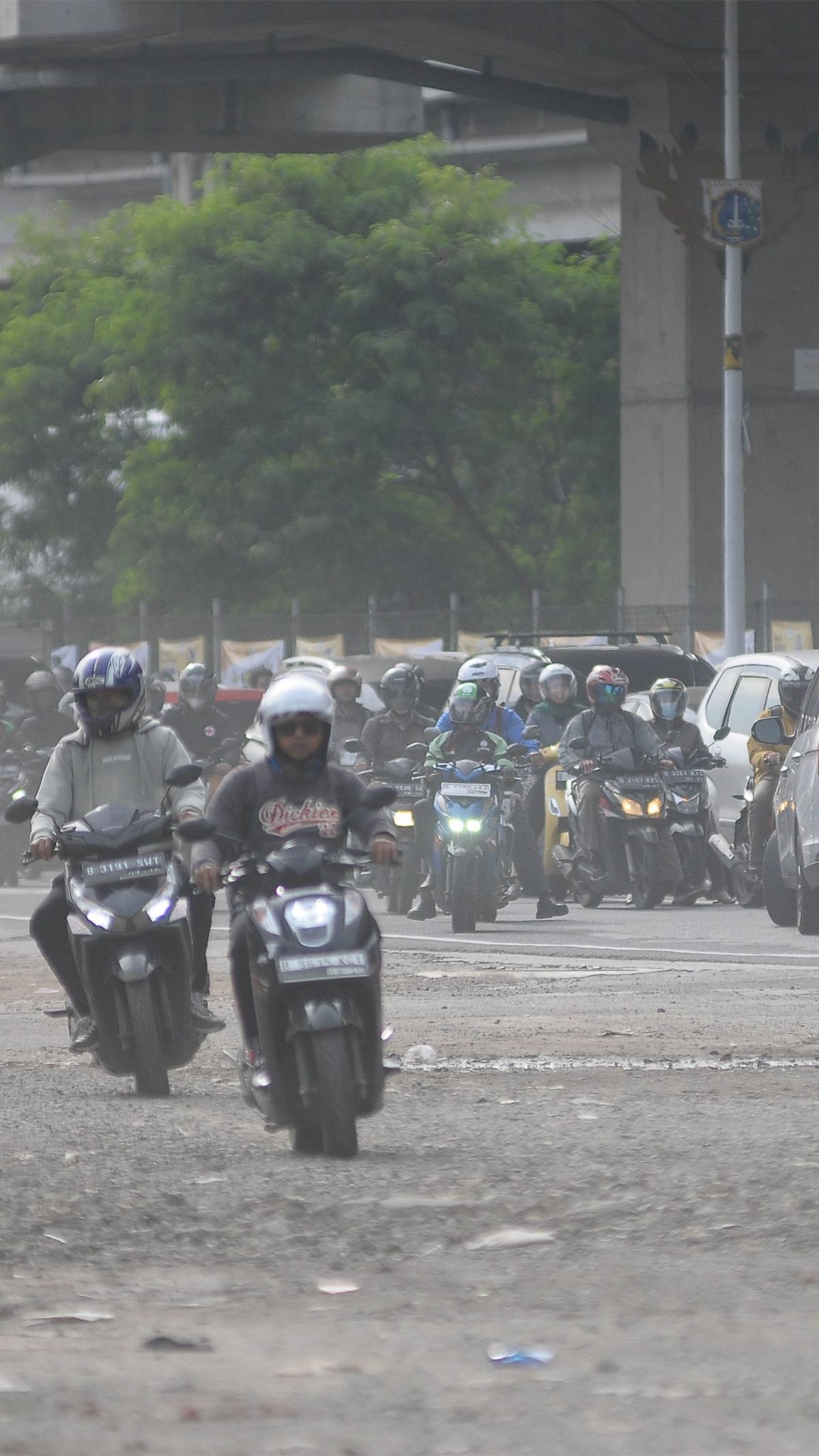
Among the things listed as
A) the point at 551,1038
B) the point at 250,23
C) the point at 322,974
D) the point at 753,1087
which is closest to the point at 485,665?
the point at 551,1038

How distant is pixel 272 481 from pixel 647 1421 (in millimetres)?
42062

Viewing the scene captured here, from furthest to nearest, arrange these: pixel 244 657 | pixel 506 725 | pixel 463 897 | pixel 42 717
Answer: pixel 244 657 → pixel 42 717 → pixel 506 725 → pixel 463 897

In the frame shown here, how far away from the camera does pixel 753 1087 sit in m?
8.51

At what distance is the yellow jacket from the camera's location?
18.5m

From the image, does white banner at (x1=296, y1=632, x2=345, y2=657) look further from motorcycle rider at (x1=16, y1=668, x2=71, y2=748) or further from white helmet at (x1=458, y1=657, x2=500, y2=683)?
white helmet at (x1=458, y1=657, x2=500, y2=683)

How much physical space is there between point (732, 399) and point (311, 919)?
84.9 ft

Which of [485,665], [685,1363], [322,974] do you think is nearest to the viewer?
[685,1363]

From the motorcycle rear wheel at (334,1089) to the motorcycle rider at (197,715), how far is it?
15011 mm

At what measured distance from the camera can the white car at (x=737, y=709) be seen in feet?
67.2

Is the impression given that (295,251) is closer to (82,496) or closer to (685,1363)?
(82,496)

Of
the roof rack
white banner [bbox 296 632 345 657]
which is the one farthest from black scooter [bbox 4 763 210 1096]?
white banner [bbox 296 632 345 657]

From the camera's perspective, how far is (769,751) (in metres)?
18.7

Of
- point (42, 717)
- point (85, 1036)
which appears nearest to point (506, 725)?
point (42, 717)

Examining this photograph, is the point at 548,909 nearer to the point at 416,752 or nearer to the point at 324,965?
the point at 416,752
